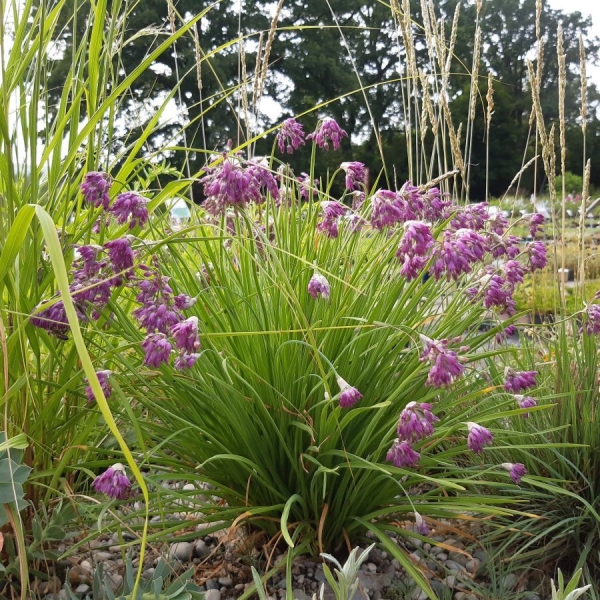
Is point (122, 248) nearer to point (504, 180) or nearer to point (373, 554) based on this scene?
point (373, 554)

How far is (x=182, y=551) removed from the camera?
73.3 inches

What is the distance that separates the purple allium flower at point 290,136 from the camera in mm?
1894

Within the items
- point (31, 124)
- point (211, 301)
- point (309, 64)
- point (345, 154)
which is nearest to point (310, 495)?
point (211, 301)

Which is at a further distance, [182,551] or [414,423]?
[182,551]

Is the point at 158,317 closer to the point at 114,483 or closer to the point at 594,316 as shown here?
the point at 114,483

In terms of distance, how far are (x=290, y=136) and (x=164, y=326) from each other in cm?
80

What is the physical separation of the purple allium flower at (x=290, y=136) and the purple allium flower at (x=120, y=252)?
69 cm

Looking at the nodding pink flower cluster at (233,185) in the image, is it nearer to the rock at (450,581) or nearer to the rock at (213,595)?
the rock at (213,595)

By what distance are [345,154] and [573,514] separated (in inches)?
1143

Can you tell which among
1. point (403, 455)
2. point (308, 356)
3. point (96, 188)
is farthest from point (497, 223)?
point (96, 188)

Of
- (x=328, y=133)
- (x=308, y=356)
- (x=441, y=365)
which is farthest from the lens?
(x=328, y=133)

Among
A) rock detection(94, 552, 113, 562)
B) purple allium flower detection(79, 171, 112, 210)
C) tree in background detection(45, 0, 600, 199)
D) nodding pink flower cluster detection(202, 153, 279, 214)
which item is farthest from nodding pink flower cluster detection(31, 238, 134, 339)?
tree in background detection(45, 0, 600, 199)

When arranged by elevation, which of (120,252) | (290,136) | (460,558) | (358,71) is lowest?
(460,558)

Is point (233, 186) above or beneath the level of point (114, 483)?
above
